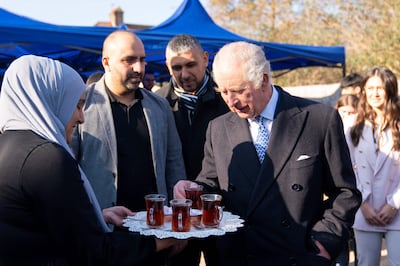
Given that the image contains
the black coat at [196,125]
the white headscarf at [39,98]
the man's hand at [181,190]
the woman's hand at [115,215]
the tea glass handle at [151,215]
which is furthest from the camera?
the black coat at [196,125]

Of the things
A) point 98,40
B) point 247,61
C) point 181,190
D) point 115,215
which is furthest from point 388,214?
point 98,40

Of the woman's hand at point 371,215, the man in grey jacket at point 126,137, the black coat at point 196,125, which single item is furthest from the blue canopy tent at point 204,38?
the woman's hand at point 371,215

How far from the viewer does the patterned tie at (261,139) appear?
2.62 metres

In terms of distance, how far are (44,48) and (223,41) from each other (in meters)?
2.73

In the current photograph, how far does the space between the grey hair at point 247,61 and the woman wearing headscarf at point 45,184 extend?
0.69 m

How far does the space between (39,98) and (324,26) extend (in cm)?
2076

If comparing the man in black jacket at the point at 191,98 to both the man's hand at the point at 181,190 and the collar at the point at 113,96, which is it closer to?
the collar at the point at 113,96

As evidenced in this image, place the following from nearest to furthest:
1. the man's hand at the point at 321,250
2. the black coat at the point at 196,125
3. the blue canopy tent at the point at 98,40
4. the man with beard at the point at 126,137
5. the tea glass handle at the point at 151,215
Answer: the tea glass handle at the point at 151,215 → the man's hand at the point at 321,250 → the man with beard at the point at 126,137 → the black coat at the point at 196,125 → the blue canopy tent at the point at 98,40

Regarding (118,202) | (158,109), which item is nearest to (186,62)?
(158,109)

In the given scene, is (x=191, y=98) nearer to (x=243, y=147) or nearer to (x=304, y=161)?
(x=243, y=147)

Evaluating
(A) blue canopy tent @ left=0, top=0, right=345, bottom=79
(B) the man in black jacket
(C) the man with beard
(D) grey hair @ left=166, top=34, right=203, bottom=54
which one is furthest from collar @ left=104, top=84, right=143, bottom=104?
(A) blue canopy tent @ left=0, top=0, right=345, bottom=79

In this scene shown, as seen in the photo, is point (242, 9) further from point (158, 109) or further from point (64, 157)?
point (64, 157)

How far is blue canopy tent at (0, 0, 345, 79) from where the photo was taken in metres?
6.54

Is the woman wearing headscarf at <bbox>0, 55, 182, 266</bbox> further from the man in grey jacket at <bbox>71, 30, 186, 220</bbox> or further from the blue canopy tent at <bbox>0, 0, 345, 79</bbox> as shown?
the blue canopy tent at <bbox>0, 0, 345, 79</bbox>
